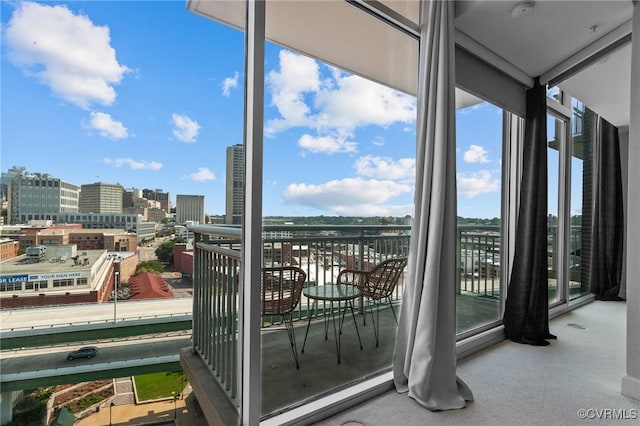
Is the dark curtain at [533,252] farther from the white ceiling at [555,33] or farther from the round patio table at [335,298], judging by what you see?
the round patio table at [335,298]

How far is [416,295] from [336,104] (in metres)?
1.41

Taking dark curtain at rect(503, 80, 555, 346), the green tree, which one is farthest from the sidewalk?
dark curtain at rect(503, 80, 555, 346)

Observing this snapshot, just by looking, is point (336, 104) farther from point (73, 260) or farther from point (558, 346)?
point (558, 346)

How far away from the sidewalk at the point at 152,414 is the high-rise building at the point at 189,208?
0.77 m

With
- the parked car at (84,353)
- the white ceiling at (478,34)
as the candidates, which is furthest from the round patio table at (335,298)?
the white ceiling at (478,34)

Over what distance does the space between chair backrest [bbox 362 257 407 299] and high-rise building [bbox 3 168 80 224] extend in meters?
2.09

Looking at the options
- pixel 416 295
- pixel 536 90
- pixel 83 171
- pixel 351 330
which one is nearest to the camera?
pixel 83 171

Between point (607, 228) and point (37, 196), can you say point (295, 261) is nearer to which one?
point (37, 196)

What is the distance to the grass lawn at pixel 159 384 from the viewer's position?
4.48ft

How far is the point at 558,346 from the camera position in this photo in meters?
2.83

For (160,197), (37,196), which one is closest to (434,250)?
(160,197)

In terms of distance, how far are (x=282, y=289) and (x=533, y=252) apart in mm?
2213

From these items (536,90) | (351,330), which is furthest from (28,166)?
Result: (536,90)

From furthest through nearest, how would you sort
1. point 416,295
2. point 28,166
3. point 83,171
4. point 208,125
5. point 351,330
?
point 351,330 → point 416,295 → point 208,125 → point 83,171 → point 28,166
